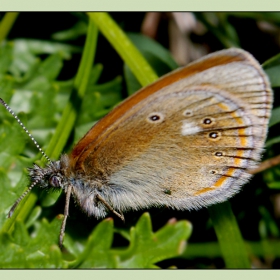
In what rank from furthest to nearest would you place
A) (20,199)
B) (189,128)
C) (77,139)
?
(77,139)
(189,128)
(20,199)

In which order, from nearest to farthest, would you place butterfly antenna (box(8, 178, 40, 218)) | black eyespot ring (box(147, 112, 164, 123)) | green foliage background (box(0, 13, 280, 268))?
1. green foliage background (box(0, 13, 280, 268))
2. butterfly antenna (box(8, 178, 40, 218))
3. black eyespot ring (box(147, 112, 164, 123))

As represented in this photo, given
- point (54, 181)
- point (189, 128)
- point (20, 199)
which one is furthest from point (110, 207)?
point (189, 128)

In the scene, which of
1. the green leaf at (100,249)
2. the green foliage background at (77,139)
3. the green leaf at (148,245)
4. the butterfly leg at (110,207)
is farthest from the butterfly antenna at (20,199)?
the green leaf at (148,245)

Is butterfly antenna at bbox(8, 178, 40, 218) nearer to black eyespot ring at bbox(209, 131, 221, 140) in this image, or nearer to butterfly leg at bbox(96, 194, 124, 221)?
butterfly leg at bbox(96, 194, 124, 221)

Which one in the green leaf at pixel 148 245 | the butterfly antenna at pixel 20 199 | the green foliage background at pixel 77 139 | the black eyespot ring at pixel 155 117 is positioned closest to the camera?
the green leaf at pixel 148 245

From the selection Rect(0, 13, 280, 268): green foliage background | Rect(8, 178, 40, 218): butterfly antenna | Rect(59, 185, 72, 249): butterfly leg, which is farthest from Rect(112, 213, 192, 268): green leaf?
Rect(8, 178, 40, 218): butterfly antenna

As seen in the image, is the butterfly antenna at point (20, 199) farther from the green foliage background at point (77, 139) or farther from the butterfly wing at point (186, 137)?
the butterfly wing at point (186, 137)

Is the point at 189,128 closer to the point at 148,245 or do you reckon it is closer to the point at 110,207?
the point at 110,207

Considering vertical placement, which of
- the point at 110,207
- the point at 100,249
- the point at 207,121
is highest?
the point at 100,249
